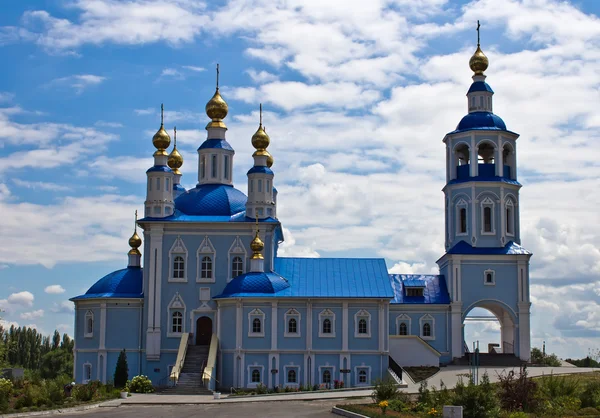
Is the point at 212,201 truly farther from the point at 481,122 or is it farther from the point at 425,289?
the point at 481,122

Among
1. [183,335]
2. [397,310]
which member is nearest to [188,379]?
[183,335]

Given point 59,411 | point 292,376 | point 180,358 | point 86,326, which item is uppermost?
point 86,326

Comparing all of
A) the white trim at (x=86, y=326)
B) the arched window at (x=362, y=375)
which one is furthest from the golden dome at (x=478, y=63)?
the white trim at (x=86, y=326)

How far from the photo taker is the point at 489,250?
4306 centimetres

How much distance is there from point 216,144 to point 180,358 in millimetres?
10950

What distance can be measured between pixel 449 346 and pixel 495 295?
10.4ft

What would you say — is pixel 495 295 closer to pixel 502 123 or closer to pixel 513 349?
pixel 513 349

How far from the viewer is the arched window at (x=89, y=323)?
4134 centimetres

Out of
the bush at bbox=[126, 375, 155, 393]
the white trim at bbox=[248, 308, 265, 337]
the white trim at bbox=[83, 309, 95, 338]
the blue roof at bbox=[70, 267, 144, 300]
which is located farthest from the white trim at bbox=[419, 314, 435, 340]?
the white trim at bbox=[83, 309, 95, 338]

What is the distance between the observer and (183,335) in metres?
40.0

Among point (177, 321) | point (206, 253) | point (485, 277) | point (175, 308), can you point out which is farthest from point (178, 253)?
point (485, 277)

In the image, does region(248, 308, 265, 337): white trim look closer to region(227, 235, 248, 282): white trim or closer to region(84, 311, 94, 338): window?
region(227, 235, 248, 282): white trim

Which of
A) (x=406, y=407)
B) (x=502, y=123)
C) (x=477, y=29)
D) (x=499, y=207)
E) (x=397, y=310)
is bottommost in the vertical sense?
(x=406, y=407)

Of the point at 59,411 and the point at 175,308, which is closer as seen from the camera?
the point at 59,411
